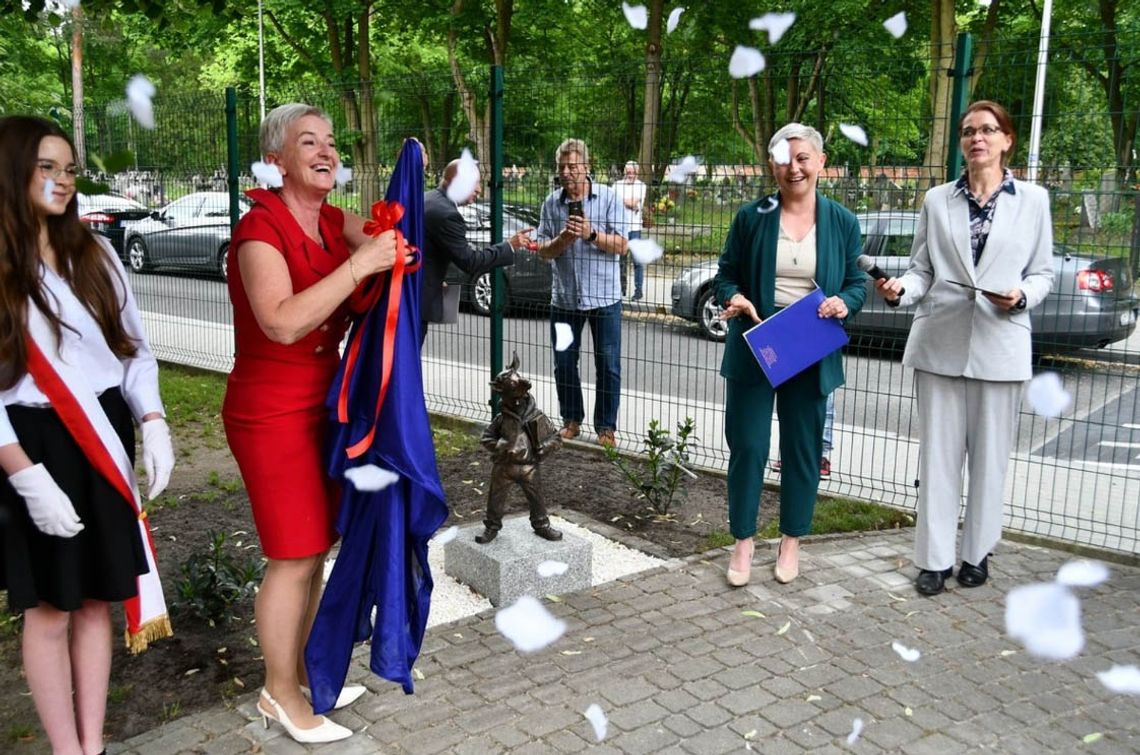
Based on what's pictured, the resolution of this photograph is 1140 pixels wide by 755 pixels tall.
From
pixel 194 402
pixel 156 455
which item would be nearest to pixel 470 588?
pixel 156 455

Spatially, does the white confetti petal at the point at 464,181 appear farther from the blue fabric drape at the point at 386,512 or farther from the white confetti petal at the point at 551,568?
the blue fabric drape at the point at 386,512

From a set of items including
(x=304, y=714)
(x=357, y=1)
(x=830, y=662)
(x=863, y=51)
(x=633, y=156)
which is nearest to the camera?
(x=304, y=714)

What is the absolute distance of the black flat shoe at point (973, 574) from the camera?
4.68 meters

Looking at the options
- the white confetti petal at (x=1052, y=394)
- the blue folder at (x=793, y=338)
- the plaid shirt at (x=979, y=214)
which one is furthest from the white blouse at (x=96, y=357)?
the white confetti petal at (x=1052, y=394)

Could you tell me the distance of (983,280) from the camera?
14.5 ft

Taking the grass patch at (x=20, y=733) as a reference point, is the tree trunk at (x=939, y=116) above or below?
above

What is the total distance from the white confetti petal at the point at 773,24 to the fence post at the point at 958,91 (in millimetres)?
15469

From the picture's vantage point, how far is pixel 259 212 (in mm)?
3039

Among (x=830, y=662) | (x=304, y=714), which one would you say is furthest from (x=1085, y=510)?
(x=304, y=714)

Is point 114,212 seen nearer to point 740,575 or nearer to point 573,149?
point 573,149

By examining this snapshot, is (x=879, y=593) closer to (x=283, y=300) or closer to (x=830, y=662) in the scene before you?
(x=830, y=662)

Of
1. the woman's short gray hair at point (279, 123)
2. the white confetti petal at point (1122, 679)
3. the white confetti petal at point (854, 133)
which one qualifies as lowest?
the white confetti petal at point (1122, 679)

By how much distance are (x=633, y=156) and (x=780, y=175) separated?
1.95 metres

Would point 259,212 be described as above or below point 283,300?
above
